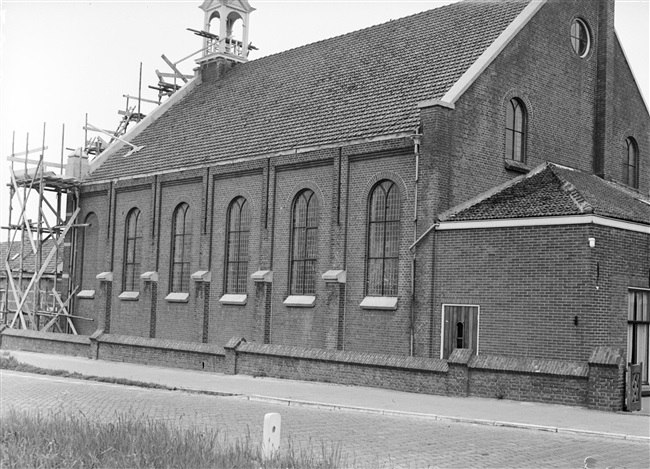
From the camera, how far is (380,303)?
84.8ft

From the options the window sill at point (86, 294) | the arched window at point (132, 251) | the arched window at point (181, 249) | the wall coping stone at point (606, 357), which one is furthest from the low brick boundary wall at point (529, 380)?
the window sill at point (86, 294)

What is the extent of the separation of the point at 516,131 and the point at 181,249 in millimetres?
14140

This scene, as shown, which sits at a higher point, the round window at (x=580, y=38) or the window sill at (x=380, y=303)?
the round window at (x=580, y=38)

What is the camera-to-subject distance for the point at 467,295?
23.5 meters

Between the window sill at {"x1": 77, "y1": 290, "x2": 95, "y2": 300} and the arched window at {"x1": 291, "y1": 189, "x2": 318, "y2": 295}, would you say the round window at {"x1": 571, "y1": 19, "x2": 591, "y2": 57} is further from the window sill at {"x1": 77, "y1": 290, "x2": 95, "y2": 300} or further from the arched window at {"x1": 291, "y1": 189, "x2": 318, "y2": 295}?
the window sill at {"x1": 77, "y1": 290, "x2": 95, "y2": 300}

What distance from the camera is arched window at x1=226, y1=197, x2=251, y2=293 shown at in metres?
31.5

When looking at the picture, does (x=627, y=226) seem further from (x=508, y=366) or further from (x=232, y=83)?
(x=232, y=83)

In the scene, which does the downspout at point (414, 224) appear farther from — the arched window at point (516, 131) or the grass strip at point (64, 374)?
the grass strip at point (64, 374)

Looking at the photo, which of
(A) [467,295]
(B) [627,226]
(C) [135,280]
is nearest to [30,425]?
(A) [467,295]

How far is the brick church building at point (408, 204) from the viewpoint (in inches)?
876

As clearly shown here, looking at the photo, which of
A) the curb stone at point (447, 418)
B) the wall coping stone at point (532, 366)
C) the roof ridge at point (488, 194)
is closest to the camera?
A: the curb stone at point (447, 418)

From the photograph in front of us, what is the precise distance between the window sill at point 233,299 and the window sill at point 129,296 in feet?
19.1

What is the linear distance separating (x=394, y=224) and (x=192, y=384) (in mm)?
7954

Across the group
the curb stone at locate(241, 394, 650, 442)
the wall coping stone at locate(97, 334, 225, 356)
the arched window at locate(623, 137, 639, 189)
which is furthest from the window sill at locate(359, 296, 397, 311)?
the arched window at locate(623, 137, 639, 189)
